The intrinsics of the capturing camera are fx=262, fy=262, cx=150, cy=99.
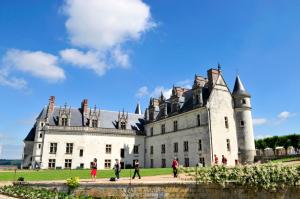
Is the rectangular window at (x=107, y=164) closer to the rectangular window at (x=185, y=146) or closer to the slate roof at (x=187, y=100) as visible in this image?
the slate roof at (x=187, y=100)

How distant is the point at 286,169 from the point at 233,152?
2113 centimetres

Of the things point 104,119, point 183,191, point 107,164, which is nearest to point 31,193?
point 183,191

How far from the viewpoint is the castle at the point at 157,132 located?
33.0 m

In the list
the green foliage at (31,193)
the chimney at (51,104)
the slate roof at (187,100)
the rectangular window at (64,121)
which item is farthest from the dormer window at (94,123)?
the green foliage at (31,193)

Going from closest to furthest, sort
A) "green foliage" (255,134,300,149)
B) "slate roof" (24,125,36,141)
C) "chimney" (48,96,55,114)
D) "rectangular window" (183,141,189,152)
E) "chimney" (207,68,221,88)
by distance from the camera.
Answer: "chimney" (207,68,221,88) < "rectangular window" (183,141,189,152) < "chimney" (48,96,55,114) < "green foliage" (255,134,300,149) < "slate roof" (24,125,36,141)

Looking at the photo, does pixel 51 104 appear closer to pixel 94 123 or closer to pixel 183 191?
pixel 94 123

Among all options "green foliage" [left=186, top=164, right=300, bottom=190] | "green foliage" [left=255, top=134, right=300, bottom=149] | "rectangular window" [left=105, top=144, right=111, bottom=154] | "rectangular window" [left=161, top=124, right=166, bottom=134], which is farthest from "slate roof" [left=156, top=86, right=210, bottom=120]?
"green foliage" [left=186, top=164, right=300, bottom=190]

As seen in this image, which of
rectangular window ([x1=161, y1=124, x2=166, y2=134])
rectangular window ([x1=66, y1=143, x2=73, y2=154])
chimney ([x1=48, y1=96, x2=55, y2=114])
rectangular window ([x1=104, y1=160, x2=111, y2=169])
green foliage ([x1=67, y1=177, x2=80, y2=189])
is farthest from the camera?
rectangular window ([x1=104, y1=160, x2=111, y2=169])

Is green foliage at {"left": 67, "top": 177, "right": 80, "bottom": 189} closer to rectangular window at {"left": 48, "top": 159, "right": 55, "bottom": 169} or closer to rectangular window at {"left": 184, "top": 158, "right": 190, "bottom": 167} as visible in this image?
rectangular window at {"left": 184, "top": 158, "right": 190, "bottom": 167}

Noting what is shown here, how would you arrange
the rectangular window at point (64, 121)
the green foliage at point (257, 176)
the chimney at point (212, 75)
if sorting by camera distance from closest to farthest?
the green foliage at point (257, 176) → the chimney at point (212, 75) → the rectangular window at point (64, 121)

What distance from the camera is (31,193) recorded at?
14.9m

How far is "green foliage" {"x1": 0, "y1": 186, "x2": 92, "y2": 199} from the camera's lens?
14.3 m

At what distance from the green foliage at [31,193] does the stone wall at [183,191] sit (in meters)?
1.40

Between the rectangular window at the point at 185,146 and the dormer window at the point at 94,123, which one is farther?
the dormer window at the point at 94,123
